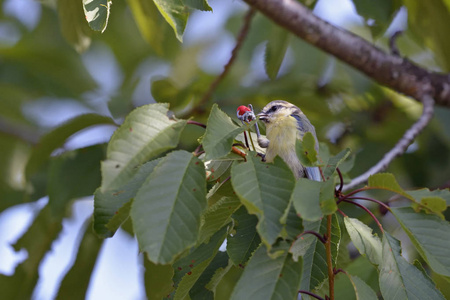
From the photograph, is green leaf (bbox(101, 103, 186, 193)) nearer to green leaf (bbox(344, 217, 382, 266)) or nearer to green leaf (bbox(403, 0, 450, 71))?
green leaf (bbox(344, 217, 382, 266))

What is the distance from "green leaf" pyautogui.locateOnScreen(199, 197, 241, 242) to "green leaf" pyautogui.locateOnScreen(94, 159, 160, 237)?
0.27 m

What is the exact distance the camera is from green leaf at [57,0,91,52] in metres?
A: 2.84

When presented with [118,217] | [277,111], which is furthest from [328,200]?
[277,111]

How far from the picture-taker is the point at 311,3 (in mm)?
3570

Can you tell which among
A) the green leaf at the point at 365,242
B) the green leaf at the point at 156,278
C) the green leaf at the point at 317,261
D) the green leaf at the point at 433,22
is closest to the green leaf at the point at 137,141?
the green leaf at the point at 317,261

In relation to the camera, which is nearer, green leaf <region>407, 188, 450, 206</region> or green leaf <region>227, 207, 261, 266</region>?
Result: green leaf <region>407, 188, 450, 206</region>

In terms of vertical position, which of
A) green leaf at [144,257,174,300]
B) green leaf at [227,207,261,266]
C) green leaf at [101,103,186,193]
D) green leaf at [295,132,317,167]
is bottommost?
green leaf at [144,257,174,300]

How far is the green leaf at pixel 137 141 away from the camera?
4.87ft

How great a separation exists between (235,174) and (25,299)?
2.15 m

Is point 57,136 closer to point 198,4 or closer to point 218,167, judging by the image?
point 218,167

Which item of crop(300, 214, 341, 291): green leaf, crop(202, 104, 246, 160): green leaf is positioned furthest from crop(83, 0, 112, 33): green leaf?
crop(300, 214, 341, 291): green leaf

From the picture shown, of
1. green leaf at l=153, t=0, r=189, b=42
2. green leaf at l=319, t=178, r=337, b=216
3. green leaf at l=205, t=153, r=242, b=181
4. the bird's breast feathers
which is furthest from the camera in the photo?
the bird's breast feathers

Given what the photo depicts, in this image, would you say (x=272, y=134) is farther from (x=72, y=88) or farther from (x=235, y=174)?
(x=72, y=88)

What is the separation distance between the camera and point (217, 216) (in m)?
1.89
